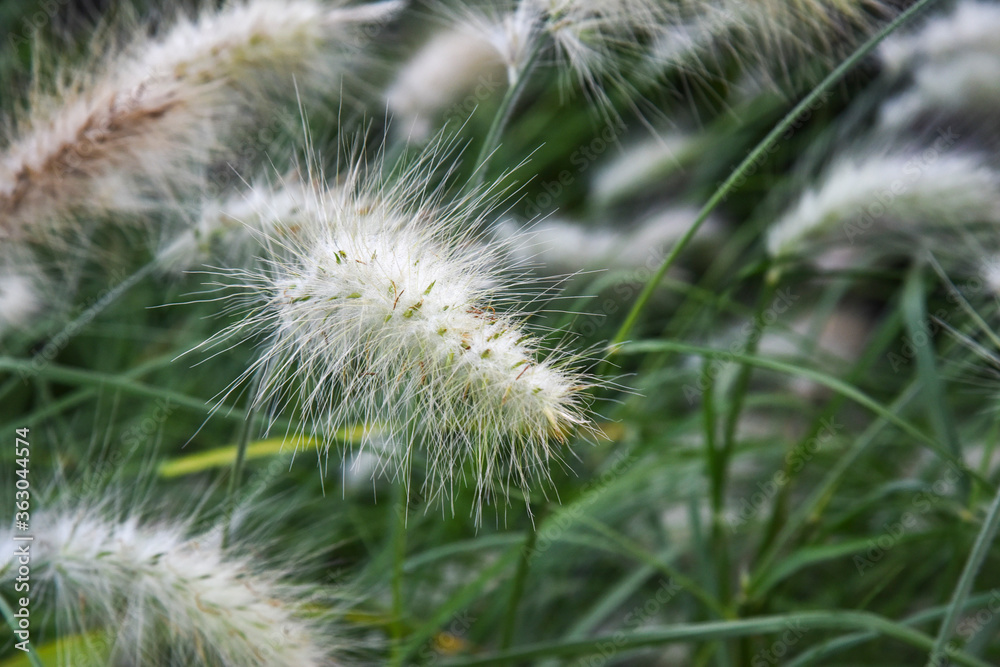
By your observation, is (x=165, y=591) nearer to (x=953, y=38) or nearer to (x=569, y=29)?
(x=569, y=29)

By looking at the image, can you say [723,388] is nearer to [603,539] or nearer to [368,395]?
[603,539]

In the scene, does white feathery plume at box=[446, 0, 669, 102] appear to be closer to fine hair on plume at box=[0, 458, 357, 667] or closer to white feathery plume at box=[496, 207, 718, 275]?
white feathery plume at box=[496, 207, 718, 275]

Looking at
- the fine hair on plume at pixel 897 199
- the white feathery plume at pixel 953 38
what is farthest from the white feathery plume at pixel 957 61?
the fine hair on plume at pixel 897 199

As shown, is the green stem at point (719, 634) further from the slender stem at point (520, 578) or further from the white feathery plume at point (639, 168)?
the white feathery plume at point (639, 168)

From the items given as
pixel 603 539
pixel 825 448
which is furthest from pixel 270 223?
Answer: pixel 825 448

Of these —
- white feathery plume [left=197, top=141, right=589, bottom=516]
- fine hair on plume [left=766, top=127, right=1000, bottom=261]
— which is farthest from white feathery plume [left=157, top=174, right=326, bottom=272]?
fine hair on plume [left=766, top=127, right=1000, bottom=261]
